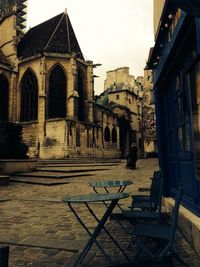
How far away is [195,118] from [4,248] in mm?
2960

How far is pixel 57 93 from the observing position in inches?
1141

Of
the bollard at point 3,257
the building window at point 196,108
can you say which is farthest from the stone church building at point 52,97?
the bollard at point 3,257

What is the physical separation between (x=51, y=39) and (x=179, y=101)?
29698mm

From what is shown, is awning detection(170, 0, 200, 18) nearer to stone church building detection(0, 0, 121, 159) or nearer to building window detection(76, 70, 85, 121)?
stone church building detection(0, 0, 121, 159)

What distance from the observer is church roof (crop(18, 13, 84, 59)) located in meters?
30.7

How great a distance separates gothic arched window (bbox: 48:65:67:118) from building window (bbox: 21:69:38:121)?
1754 millimetres

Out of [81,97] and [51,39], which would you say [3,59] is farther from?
[81,97]

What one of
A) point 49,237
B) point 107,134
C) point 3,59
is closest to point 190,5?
point 49,237

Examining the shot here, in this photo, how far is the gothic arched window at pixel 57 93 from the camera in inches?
1133

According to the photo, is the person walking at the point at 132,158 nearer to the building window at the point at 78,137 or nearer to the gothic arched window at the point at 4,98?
the building window at the point at 78,137

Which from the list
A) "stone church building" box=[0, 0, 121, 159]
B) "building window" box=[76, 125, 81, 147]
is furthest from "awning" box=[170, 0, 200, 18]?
"building window" box=[76, 125, 81, 147]

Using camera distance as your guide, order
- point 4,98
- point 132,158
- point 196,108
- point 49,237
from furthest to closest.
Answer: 1. point 4,98
2. point 132,158
3. point 49,237
4. point 196,108

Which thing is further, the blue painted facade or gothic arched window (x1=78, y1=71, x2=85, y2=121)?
gothic arched window (x1=78, y1=71, x2=85, y2=121)

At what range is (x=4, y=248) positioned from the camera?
1371 mm
